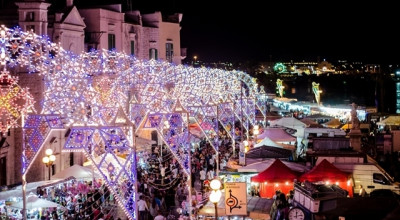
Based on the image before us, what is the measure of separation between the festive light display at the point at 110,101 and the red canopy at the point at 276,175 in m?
2.91

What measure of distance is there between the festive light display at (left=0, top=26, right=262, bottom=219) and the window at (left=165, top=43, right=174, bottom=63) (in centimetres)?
1058

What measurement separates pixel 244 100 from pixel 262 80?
8282cm

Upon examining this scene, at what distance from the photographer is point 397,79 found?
265 ft

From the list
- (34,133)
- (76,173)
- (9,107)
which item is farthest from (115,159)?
(9,107)

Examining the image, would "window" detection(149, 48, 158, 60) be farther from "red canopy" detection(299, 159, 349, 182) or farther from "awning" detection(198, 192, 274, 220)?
"awning" detection(198, 192, 274, 220)

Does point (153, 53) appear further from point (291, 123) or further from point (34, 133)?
point (34, 133)

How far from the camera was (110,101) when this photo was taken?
26.6m

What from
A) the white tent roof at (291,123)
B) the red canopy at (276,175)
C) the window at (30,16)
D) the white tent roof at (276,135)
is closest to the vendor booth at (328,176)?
the red canopy at (276,175)

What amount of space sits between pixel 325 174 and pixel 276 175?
1.87 metres

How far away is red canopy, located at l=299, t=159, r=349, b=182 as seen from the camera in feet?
73.0

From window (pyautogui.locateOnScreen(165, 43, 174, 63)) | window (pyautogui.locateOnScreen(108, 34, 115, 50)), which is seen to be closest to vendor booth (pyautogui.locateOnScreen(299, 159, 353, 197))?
window (pyautogui.locateOnScreen(108, 34, 115, 50))

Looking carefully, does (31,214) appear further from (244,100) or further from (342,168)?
(244,100)

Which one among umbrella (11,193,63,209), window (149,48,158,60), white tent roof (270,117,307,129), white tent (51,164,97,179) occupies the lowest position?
umbrella (11,193,63,209)

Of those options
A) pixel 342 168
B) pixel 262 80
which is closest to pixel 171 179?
pixel 342 168
